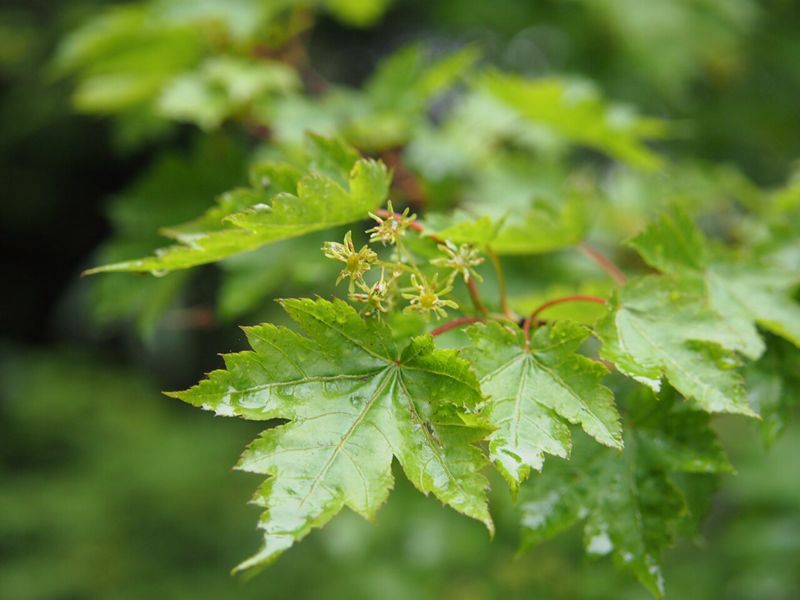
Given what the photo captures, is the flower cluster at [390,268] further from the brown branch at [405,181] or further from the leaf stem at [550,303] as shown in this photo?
the brown branch at [405,181]

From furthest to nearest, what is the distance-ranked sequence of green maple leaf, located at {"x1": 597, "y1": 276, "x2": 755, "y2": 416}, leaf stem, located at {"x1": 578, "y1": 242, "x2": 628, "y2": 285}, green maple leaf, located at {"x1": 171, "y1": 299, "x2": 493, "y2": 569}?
leaf stem, located at {"x1": 578, "y1": 242, "x2": 628, "y2": 285} < green maple leaf, located at {"x1": 597, "y1": 276, "x2": 755, "y2": 416} < green maple leaf, located at {"x1": 171, "y1": 299, "x2": 493, "y2": 569}

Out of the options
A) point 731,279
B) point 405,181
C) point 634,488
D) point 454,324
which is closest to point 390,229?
point 454,324

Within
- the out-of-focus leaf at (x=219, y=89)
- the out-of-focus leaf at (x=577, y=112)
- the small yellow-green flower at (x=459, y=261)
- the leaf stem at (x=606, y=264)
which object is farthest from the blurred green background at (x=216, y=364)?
the out-of-focus leaf at (x=577, y=112)

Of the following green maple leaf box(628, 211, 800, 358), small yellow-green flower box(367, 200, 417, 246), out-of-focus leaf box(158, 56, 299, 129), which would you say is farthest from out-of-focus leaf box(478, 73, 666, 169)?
small yellow-green flower box(367, 200, 417, 246)

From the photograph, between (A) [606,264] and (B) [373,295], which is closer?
(B) [373,295]

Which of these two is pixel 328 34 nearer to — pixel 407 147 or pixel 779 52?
pixel 779 52

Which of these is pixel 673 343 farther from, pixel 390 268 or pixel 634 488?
pixel 390 268

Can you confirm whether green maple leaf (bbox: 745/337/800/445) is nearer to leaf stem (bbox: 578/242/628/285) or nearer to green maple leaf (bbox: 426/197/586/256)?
leaf stem (bbox: 578/242/628/285)
